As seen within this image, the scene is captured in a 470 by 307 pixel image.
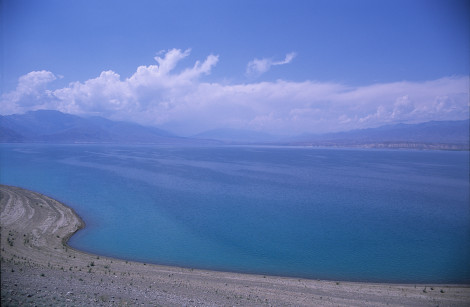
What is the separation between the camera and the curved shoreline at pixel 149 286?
29.4 ft

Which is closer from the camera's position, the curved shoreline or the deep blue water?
the curved shoreline

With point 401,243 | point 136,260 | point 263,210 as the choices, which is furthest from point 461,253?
point 136,260

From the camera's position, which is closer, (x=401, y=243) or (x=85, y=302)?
(x=85, y=302)

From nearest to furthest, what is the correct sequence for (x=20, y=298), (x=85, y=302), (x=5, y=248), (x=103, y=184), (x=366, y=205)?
(x=20, y=298), (x=85, y=302), (x=5, y=248), (x=366, y=205), (x=103, y=184)

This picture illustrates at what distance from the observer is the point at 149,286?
37.2 ft

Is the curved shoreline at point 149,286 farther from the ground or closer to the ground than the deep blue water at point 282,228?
farther from the ground

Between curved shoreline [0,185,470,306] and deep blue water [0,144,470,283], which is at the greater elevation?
curved shoreline [0,185,470,306]

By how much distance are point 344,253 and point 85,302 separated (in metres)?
17.2

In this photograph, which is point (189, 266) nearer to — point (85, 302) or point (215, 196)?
point (85, 302)

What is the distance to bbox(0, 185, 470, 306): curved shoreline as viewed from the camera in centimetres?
897

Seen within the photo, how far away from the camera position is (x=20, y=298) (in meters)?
7.46

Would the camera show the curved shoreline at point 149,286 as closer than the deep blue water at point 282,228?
Yes

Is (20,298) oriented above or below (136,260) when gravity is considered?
above

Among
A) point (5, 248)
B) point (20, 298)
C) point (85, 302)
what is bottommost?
point (5, 248)
